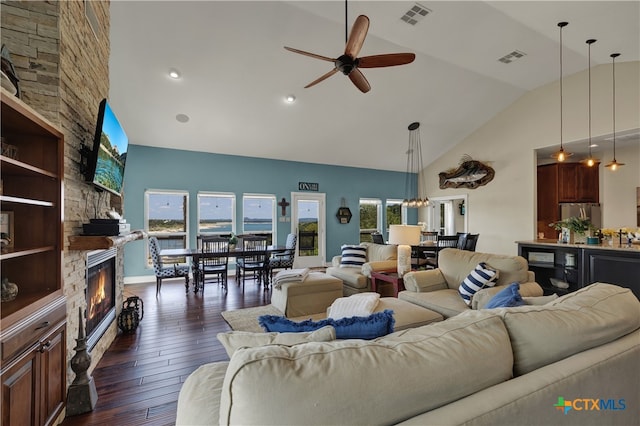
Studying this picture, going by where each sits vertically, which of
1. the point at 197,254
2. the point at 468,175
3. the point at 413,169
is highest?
the point at 413,169

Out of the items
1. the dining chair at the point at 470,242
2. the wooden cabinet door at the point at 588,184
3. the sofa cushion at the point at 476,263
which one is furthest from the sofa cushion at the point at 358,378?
the wooden cabinet door at the point at 588,184

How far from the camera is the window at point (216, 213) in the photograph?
6820 mm

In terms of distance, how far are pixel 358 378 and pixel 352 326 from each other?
1.68 feet

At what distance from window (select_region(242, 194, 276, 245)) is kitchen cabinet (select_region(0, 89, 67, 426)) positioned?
5.27 metres

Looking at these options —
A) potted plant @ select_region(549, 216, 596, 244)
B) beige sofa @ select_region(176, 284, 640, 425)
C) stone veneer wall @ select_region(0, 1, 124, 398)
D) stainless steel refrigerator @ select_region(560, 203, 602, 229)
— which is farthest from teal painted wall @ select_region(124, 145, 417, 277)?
beige sofa @ select_region(176, 284, 640, 425)

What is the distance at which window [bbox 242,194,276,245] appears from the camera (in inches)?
286

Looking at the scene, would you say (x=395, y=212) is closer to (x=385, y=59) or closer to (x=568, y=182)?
(x=568, y=182)

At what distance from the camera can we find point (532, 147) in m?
6.22

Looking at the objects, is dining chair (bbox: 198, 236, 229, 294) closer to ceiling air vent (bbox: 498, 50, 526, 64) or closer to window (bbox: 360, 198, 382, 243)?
window (bbox: 360, 198, 382, 243)

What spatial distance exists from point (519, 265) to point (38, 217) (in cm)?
413

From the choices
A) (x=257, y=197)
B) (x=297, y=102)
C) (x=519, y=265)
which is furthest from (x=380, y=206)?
(x=519, y=265)

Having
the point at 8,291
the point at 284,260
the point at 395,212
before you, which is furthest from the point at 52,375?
the point at 395,212

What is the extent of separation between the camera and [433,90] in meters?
5.84

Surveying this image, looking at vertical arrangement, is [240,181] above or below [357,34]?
below
